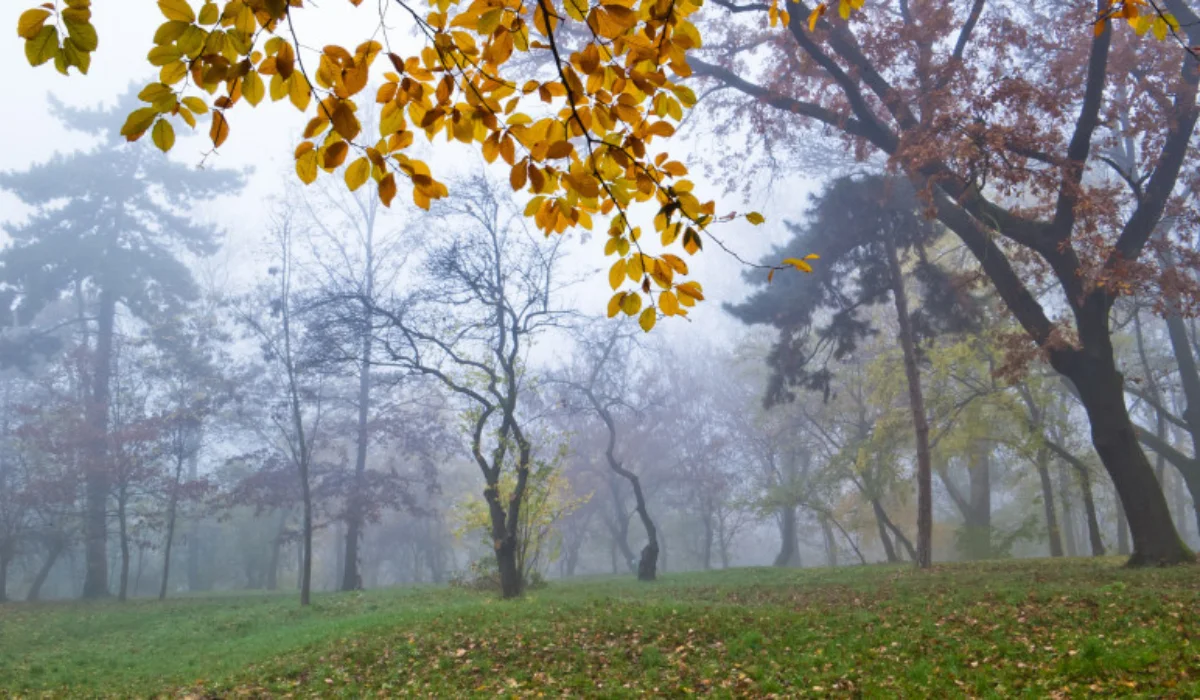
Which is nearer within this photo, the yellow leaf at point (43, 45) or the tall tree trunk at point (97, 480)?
the yellow leaf at point (43, 45)

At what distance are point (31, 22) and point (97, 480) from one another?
83.0 feet

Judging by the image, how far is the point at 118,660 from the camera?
10680 mm

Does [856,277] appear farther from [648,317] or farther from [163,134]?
[163,134]

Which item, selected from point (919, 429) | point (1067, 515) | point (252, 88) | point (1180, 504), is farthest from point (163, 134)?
point (1180, 504)

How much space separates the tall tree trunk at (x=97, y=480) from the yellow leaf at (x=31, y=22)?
78.2 ft

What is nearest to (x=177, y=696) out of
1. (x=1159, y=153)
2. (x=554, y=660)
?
(x=554, y=660)

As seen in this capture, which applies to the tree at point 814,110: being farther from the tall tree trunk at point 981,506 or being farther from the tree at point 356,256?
the tree at point 356,256

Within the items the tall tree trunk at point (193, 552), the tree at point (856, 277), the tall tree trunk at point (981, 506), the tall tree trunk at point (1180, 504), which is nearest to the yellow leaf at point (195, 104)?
the tree at point (856, 277)

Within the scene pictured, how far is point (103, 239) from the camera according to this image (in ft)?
92.0

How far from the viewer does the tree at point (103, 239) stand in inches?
1062

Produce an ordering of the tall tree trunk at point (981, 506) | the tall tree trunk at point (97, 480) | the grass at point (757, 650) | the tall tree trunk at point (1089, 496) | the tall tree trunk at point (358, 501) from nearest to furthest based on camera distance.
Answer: the grass at point (757, 650)
the tall tree trunk at point (1089, 496)
the tall tree trunk at point (981, 506)
the tall tree trunk at point (97, 480)
the tall tree trunk at point (358, 501)

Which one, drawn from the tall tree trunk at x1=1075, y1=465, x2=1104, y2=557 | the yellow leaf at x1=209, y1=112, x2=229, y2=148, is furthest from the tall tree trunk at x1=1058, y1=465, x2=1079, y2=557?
the yellow leaf at x1=209, y1=112, x2=229, y2=148

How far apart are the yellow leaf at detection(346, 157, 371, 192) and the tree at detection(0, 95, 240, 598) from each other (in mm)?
27868

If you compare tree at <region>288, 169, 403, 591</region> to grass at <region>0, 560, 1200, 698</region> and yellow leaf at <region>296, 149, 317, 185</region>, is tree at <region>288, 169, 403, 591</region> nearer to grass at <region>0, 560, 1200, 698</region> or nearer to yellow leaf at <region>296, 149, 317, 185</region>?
grass at <region>0, 560, 1200, 698</region>
